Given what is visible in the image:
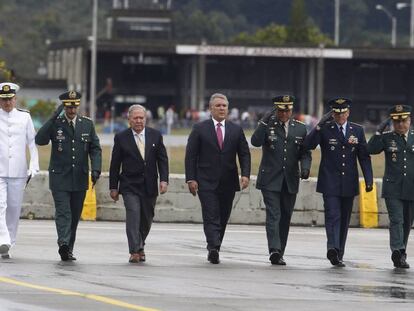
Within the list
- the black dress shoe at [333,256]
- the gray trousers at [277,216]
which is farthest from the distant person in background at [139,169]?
the black dress shoe at [333,256]

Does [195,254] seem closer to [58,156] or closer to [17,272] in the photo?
[58,156]

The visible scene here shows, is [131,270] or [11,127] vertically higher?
[11,127]

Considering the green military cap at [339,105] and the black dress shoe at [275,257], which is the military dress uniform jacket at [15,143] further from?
the green military cap at [339,105]

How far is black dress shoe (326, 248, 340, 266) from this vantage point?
15664mm

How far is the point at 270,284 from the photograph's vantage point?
13.8 m

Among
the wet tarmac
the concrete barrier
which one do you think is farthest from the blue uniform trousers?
the concrete barrier

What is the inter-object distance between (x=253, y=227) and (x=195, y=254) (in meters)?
5.01

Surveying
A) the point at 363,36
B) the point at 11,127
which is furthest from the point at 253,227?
the point at 363,36

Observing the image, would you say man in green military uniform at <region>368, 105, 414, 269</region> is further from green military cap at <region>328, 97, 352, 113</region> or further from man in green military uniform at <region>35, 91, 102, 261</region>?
man in green military uniform at <region>35, 91, 102, 261</region>

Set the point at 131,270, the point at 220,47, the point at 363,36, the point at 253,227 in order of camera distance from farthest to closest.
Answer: the point at 363,36 < the point at 220,47 < the point at 253,227 < the point at 131,270

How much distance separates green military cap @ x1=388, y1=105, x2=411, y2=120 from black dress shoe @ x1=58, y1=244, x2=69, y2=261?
3832 millimetres

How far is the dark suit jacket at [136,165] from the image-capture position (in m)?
15.9

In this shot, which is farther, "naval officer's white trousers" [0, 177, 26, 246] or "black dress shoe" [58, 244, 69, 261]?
"naval officer's white trousers" [0, 177, 26, 246]

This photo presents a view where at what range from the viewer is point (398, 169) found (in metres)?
16.0
